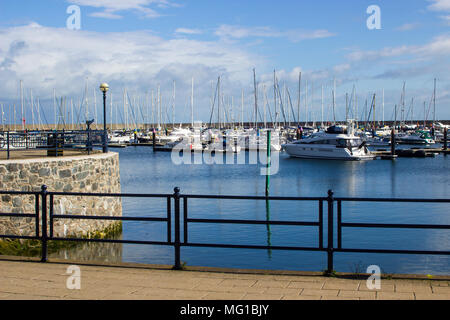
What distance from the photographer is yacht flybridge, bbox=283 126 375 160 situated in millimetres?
61500

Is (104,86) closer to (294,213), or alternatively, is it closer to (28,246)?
(28,246)

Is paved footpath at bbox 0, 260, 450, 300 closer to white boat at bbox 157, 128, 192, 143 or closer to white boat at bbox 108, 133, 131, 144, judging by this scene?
white boat at bbox 157, 128, 192, 143

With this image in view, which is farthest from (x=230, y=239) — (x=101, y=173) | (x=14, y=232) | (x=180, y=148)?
(x=180, y=148)

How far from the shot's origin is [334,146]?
6203cm

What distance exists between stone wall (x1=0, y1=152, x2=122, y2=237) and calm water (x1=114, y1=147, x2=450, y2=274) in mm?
1829

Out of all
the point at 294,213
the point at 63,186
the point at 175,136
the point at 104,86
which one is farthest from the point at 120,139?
the point at 63,186

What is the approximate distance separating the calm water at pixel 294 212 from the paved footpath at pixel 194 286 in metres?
3.79

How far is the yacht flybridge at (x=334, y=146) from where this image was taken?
2421 inches

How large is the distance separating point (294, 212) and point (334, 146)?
123 ft

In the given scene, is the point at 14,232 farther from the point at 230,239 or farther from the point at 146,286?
the point at 146,286

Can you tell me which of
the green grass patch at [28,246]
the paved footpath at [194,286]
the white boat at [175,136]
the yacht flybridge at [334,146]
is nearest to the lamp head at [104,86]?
the green grass patch at [28,246]

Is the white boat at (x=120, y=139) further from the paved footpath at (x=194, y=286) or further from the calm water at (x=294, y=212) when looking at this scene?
the paved footpath at (x=194, y=286)

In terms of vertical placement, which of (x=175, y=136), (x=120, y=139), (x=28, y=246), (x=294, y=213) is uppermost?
(x=175, y=136)
